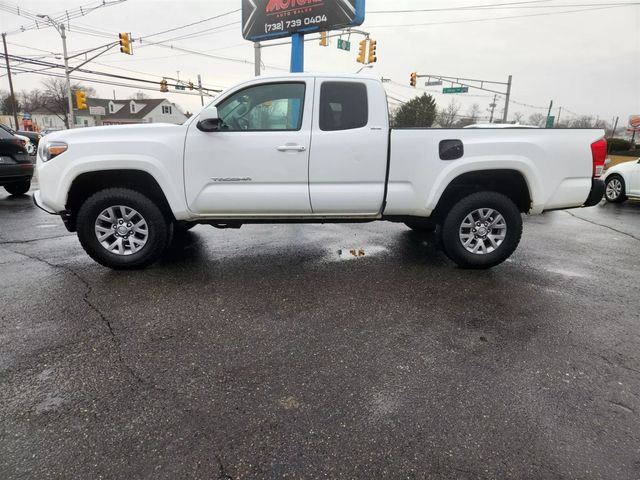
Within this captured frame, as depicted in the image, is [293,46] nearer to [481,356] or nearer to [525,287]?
[525,287]

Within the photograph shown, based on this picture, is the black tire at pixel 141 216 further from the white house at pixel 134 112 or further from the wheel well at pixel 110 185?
the white house at pixel 134 112

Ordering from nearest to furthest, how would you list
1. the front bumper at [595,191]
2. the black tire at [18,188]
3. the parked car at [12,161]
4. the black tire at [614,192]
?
1. the front bumper at [595,191]
2. the parked car at [12,161]
3. the black tire at [18,188]
4. the black tire at [614,192]

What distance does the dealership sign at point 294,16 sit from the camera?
13000 millimetres

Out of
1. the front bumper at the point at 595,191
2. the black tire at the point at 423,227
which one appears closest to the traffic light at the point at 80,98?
the black tire at the point at 423,227

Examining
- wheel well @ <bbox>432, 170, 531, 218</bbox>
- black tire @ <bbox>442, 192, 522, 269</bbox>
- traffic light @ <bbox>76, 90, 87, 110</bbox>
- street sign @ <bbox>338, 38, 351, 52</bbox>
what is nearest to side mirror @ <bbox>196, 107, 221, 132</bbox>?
wheel well @ <bbox>432, 170, 531, 218</bbox>

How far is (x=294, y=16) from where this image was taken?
45.8 ft

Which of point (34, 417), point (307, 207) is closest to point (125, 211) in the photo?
point (307, 207)

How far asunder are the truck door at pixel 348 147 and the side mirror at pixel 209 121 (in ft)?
3.23

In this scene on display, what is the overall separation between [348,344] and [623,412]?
1.64 meters

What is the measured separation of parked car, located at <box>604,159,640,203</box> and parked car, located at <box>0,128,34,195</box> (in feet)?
46.3

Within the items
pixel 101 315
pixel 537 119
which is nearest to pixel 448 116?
pixel 537 119

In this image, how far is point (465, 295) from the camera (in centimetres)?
379

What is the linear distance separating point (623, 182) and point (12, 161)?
1449 cm

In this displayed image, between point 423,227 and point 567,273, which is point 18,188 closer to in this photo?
point 423,227
